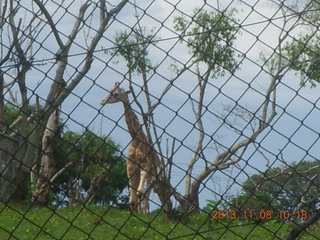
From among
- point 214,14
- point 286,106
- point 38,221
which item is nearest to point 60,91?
point 286,106

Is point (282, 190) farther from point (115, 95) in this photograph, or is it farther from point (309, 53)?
point (309, 53)

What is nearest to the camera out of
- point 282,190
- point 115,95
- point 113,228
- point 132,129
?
point 282,190

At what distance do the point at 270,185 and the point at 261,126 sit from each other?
3.39 m

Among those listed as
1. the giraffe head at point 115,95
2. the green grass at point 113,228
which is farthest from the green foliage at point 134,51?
the green grass at point 113,228

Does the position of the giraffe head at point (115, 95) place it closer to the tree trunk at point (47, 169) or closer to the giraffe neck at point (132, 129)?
the giraffe neck at point (132, 129)

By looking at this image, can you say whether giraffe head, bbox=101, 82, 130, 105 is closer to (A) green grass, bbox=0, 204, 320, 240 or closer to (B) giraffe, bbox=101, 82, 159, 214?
(B) giraffe, bbox=101, 82, 159, 214

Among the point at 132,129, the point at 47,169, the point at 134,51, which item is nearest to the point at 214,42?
the point at 134,51

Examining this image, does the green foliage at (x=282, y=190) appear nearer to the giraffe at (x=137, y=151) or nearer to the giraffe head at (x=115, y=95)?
the giraffe at (x=137, y=151)

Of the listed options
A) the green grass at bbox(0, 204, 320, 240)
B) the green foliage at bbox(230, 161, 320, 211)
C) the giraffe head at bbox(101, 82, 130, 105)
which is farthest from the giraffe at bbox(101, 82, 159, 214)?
the green foliage at bbox(230, 161, 320, 211)

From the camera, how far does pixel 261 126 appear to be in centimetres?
367

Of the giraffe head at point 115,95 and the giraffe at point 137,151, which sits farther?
the giraffe at point 137,151

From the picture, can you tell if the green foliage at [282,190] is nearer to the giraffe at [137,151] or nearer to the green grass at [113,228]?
the green grass at [113,228]

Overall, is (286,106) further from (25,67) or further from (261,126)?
(25,67)

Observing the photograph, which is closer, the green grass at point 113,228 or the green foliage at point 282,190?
the green foliage at point 282,190
